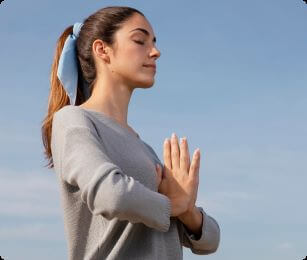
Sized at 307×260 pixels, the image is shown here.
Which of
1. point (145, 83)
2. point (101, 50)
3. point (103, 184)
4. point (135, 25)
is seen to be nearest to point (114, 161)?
point (103, 184)

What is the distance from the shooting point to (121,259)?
9.70ft

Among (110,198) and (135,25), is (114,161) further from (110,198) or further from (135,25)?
(135,25)

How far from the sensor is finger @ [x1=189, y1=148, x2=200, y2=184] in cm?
315

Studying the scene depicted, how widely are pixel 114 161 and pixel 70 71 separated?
3.00 feet

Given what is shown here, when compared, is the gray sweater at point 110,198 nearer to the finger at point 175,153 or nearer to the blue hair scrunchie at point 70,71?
the finger at point 175,153

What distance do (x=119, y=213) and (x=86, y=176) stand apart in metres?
0.22

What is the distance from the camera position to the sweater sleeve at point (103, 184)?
2.61 meters

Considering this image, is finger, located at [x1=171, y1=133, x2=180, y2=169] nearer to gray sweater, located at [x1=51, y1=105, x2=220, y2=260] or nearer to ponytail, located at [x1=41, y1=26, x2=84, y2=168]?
gray sweater, located at [x1=51, y1=105, x2=220, y2=260]

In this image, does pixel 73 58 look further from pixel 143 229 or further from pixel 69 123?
pixel 143 229

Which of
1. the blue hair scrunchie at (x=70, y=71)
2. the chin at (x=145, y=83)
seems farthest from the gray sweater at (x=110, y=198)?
the blue hair scrunchie at (x=70, y=71)

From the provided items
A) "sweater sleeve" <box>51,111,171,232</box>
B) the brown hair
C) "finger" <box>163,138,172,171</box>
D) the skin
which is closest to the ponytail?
the brown hair

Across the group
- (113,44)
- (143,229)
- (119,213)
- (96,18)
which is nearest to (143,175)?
(143,229)

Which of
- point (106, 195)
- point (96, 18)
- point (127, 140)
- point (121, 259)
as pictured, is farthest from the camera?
point (96, 18)

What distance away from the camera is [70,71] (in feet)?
12.2
